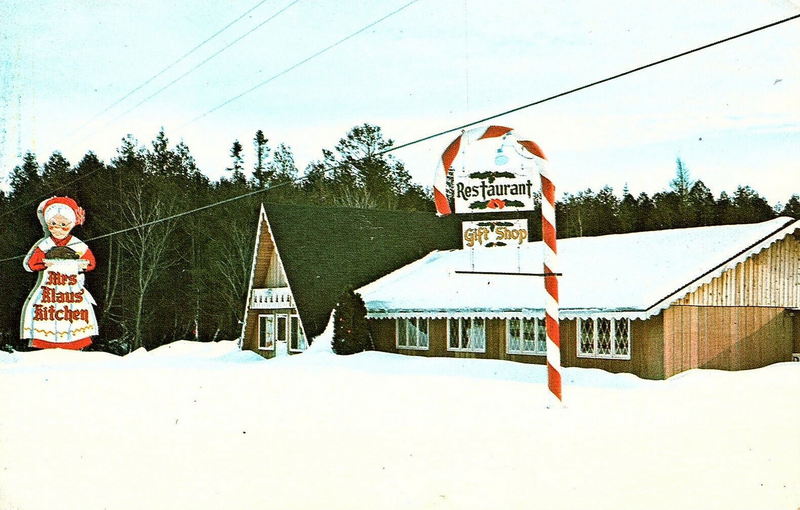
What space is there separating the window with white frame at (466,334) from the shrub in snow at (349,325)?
278cm

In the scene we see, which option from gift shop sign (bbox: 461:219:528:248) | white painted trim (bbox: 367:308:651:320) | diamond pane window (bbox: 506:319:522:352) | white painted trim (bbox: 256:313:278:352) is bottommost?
white painted trim (bbox: 256:313:278:352)

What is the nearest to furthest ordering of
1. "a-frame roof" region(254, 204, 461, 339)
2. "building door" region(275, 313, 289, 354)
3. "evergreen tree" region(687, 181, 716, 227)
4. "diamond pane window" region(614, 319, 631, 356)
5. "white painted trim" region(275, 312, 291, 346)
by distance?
"diamond pane window" region(614, 319, 631, 356)
"a-frame roof" region(254, 204, 461, 339)
"white painted trim" region(275, 312, 291, 346)
"building door" region(275, 313, 289, 354)
"evergreen tree" region(687, 181, 716, 227)

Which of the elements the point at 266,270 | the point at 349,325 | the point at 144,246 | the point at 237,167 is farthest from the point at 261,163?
the point at 349,325

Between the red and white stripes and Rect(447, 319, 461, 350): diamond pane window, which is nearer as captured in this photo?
the red and white stripes

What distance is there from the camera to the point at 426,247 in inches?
1188

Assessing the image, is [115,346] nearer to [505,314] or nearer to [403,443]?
[505,314]

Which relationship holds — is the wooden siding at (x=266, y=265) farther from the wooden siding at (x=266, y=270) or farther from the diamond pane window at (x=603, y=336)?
the diamond pane window at (x=603, y=336)

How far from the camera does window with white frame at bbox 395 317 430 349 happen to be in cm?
2394

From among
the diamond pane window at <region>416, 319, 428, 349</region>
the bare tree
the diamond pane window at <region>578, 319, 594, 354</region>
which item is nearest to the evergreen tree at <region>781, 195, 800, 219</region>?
the diamond pane window at <region>416, 319, 428, 349</region>

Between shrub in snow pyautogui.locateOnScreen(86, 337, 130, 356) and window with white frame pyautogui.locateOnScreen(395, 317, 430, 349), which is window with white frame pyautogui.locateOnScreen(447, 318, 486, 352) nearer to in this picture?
window with white frame pyautogui.locateOnScreen(395, 317, 430, 349)

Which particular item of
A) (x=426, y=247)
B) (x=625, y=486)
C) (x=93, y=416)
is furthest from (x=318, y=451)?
(x=426, y=247)

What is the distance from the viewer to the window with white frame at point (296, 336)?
27375 millimetres

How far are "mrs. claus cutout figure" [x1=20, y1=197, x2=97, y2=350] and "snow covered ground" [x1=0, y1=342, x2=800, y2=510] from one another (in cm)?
111

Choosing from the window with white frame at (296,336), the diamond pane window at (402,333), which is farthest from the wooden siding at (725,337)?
the window with white frame at (296,336)
